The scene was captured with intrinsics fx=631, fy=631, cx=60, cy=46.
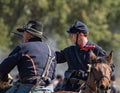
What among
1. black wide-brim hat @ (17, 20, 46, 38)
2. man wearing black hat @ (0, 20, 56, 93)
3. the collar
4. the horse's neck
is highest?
black wide-brim hat @ (17, 20, 46, 38)

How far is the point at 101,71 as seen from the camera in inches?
424

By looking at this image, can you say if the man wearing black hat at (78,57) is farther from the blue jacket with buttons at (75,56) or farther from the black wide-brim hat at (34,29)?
the black wide-brim hat at (34,29)

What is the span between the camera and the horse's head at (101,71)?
1060 cm

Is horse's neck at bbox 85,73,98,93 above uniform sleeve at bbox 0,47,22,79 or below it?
below

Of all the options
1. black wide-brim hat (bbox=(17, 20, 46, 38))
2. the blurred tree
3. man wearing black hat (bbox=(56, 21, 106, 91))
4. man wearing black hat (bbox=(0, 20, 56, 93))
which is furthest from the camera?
the blurred tree

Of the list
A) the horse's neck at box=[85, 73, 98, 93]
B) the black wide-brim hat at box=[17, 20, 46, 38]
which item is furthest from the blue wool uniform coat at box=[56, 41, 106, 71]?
the black wide-brim hat at box=[17, 20, 46, 38]

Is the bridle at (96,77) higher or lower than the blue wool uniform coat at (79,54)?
lower

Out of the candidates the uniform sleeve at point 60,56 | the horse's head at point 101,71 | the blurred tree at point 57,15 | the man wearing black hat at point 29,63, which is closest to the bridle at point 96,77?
the horse's head at point 101,71

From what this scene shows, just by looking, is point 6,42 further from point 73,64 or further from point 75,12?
point 73,64

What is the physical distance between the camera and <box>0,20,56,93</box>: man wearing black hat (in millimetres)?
10672

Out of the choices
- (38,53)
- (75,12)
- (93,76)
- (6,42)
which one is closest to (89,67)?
(93,76)

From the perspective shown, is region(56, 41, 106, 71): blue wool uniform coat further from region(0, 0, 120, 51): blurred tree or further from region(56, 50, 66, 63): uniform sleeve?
region(0, 0, 120, 51): blurred tree

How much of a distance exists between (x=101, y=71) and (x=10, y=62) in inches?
61.4

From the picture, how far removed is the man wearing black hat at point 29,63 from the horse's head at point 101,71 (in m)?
0.74
